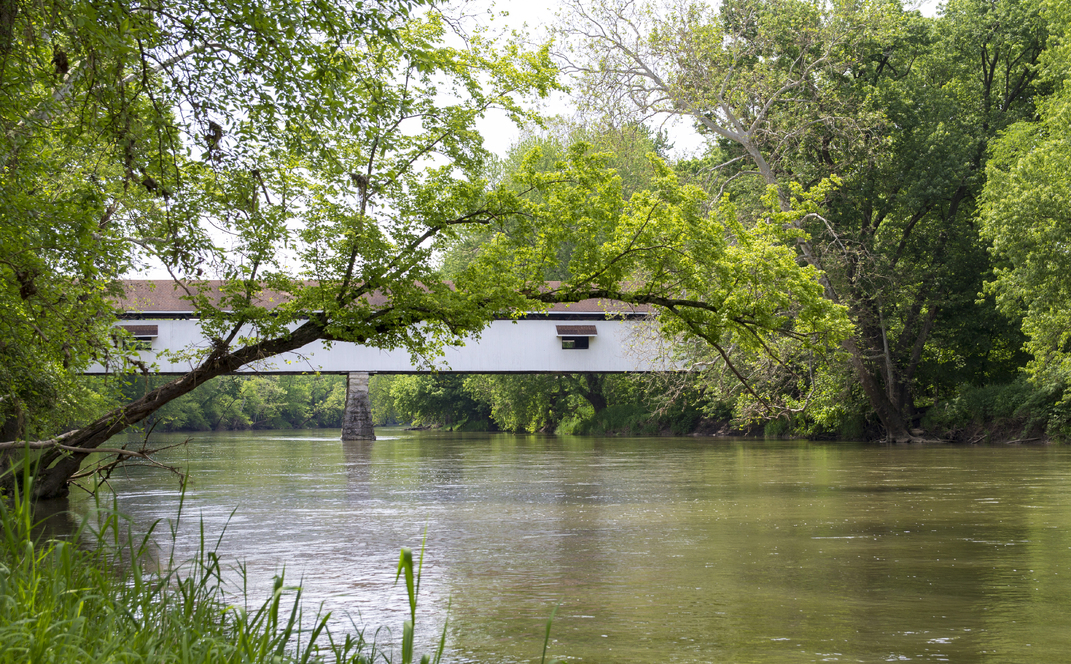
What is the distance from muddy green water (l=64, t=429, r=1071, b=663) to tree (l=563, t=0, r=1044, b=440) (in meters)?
10.2

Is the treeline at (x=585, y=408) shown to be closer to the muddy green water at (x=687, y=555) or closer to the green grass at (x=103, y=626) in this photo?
the muddy green water at (x=687, y=555)

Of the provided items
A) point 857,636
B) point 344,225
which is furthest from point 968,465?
point 857,636

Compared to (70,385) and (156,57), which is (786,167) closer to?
(70,385)

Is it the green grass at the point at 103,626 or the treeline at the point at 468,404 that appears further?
the treeline at the point at 468,404

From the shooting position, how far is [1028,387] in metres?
28.7

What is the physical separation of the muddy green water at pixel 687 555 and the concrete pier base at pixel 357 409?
22.9m

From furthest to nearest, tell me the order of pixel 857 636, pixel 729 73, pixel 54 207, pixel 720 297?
pixel 729 73 < pixel 720 297 < pixel 54 207 < pixel 857 636

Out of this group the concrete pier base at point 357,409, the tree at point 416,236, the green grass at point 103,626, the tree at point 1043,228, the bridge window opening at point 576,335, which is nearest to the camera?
the green grass at point 103,626

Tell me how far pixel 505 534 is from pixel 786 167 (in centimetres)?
1967

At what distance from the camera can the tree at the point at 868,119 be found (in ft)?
85.7

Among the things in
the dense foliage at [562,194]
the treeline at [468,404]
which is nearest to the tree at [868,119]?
the dense foliage at [562,194]

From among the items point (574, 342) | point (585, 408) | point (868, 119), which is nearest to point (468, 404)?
point (585, 408)

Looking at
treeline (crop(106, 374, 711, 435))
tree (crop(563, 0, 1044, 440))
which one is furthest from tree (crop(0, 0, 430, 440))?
tree (crop(563, 0, 1044, 440))

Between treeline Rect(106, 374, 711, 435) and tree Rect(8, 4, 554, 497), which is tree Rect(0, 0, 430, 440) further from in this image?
treeline Rect(106, 374, 711, 435)
